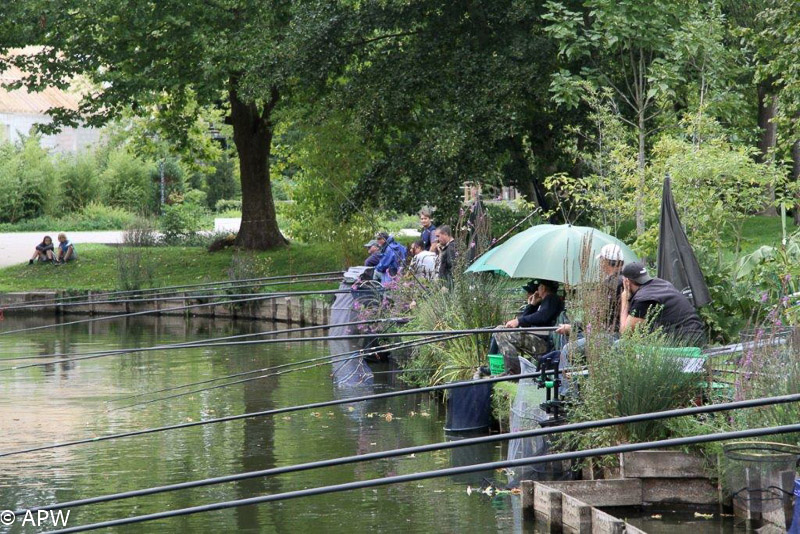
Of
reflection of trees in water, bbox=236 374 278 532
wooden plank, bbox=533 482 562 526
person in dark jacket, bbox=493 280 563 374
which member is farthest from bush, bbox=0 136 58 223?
wooden plank, bbox=533 482 562 526

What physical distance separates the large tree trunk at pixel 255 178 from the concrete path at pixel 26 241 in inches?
176

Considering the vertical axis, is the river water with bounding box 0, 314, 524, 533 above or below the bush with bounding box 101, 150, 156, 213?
below

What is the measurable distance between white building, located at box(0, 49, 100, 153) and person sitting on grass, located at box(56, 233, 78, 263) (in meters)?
21.5

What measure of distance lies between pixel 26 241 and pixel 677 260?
26.0 metres

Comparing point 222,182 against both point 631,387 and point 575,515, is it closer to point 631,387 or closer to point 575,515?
point 631,387

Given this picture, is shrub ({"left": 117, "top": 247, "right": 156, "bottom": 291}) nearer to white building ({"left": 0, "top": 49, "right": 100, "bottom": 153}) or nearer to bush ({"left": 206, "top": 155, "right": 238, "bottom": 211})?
white building ({"left": 0, "top": 49, "right": 100, "bottom": 153})

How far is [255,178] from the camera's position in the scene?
25.4 m

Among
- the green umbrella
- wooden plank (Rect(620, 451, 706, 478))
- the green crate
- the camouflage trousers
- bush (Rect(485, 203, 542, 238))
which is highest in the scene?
bush (Rect(485, 203, 542, 238))

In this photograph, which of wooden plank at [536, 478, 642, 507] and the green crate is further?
the green crate

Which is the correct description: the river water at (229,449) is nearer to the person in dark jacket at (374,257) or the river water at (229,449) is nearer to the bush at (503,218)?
the person in dark jacket at (374,257)

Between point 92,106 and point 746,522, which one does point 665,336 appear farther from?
point 92,106

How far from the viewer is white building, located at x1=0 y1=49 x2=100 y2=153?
162ft

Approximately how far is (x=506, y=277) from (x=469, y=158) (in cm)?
646

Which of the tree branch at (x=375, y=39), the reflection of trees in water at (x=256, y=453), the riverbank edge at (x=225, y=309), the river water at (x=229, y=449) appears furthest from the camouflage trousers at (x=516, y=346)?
the tree branch at (x=375, y=39)
